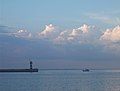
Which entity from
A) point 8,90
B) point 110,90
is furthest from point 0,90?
point 110,90

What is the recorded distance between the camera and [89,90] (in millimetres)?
60844

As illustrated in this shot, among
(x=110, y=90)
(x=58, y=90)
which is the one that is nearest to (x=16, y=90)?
(x=58, y=90)

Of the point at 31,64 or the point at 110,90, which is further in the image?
the point at 31,64

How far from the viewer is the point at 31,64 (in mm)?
175375

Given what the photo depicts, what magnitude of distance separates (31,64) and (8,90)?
11394cm

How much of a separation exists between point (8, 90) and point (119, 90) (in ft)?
61.4

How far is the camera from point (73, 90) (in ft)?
197

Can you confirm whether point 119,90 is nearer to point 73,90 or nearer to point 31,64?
point 73,90

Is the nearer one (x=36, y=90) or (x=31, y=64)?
(x=36, y=90)

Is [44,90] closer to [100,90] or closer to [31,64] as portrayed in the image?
[100,90]

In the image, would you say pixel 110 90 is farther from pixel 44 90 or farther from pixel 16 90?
pixel 16 90

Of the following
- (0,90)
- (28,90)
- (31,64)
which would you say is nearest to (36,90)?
(28,90)

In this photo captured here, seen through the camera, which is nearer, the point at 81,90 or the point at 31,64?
the point at 81,90

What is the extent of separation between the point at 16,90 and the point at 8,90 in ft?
4.95
